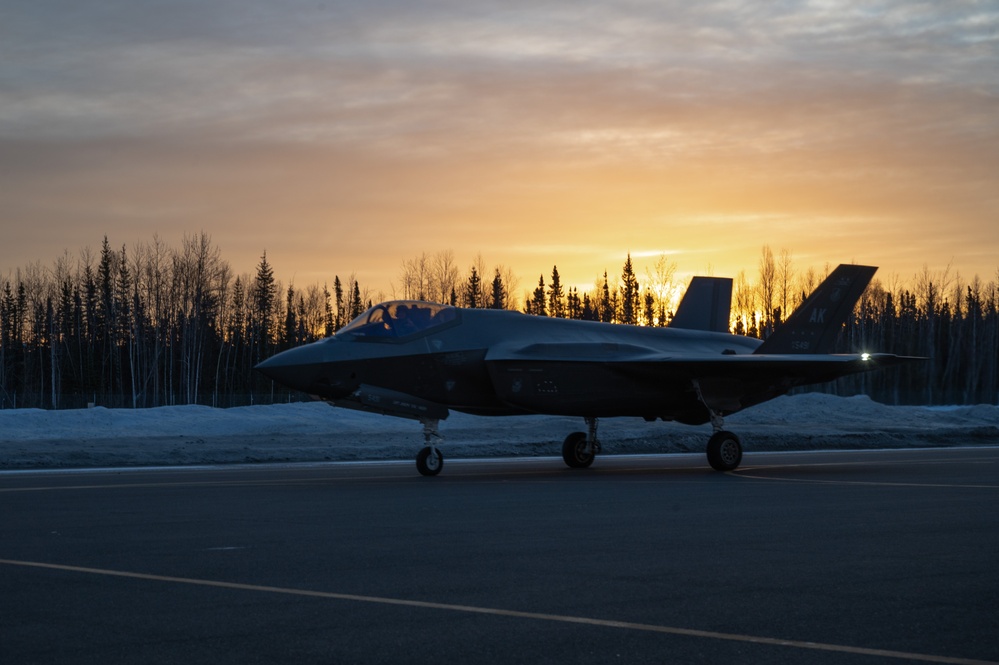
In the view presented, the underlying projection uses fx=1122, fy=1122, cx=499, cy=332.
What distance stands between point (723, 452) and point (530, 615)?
15213 mm

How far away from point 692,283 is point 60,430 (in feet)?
67.4

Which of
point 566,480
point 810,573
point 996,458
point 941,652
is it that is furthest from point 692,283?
point 941,652

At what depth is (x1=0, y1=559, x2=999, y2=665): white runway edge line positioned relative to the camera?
552 cm

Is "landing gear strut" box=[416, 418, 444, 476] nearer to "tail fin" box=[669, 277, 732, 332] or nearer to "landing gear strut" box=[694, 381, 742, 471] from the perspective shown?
"landing gear strut" box=[694, 381, 742, 471]

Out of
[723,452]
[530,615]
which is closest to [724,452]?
[723,452]

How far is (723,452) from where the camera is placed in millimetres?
21156

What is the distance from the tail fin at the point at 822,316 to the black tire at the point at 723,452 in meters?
3.80

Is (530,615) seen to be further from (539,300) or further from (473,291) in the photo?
(539,300)

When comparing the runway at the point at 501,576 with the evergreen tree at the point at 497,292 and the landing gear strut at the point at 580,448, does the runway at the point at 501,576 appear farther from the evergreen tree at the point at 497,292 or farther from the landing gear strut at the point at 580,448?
the evergreen tree at the point at 497,292

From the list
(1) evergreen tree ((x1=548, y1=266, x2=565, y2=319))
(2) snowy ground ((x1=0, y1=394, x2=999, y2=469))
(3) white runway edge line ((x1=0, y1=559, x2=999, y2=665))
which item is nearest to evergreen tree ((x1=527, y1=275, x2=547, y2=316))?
(1) evergreen tree ((x1=548, y1=266, x2=565, y2=319))

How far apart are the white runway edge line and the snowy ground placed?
17370mm

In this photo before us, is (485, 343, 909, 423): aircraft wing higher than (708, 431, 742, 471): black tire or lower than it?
higher

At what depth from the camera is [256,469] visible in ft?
75.6

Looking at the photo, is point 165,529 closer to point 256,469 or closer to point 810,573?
point 810,573
